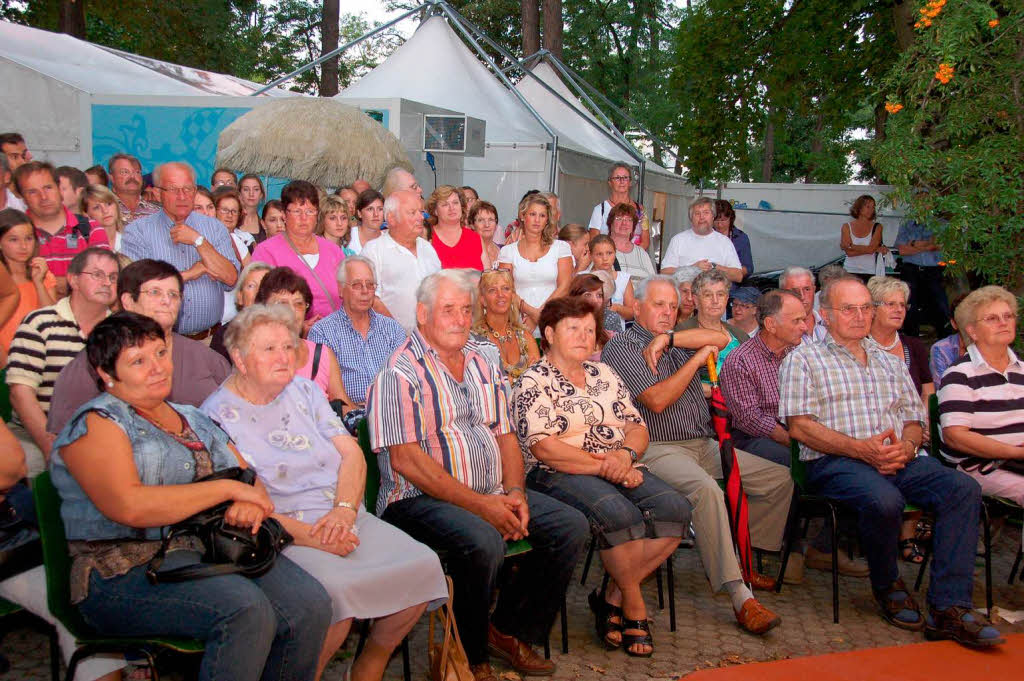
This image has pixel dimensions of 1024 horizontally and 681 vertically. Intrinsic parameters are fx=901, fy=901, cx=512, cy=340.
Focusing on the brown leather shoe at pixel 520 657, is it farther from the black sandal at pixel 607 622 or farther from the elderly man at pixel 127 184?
the elderly man at pixel 127 184

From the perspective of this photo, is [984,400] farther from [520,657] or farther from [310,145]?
[310,145]

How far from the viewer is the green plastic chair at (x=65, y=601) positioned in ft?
8.63

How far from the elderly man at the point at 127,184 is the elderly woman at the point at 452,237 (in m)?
1.95

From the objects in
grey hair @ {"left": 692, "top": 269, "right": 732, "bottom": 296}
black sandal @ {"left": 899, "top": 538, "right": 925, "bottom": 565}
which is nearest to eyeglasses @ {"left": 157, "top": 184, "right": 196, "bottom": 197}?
grey hair @ {"left": 692, "top": 269, "right": 732, "bottom": 296}

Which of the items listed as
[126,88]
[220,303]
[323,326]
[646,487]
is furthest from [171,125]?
[646,487]

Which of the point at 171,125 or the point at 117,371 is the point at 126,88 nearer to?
the point at 171,125

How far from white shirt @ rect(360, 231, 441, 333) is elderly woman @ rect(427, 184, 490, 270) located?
2.28 ft

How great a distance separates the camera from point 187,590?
8.68 feet

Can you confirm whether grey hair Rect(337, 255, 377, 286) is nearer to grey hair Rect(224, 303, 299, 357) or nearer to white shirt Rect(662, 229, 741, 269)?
grey hair Rect(224, 303, 299, 357)

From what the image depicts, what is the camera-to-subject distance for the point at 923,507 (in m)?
4.34

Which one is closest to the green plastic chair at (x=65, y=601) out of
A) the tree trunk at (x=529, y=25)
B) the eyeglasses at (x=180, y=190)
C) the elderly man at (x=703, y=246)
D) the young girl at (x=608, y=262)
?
the eyeglasses at (x=180, y=190)

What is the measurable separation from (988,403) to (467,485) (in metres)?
2.74

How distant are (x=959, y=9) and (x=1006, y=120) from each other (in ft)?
2.53

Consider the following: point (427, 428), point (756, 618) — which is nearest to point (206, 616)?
point (427, 428)
